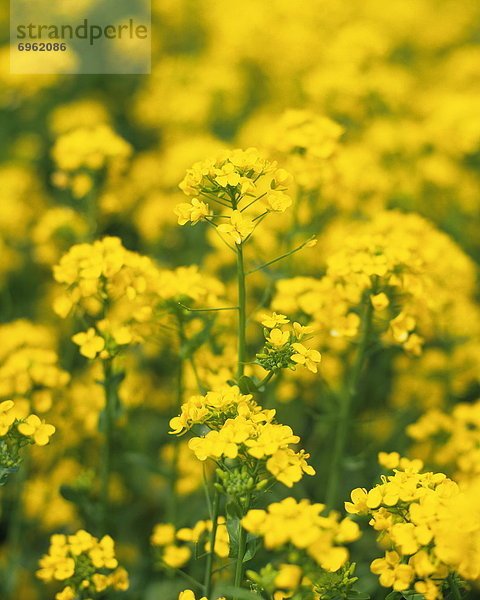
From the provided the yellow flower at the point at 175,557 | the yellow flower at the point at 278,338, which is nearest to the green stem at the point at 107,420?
the yellow flower at the point at 175,557

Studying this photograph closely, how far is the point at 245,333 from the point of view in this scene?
2.27m

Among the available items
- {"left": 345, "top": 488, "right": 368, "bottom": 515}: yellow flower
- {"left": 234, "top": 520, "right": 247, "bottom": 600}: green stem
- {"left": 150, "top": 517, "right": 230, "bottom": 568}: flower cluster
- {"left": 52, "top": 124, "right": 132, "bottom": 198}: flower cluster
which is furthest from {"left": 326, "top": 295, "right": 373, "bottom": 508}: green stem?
{"left": 52, "top": 124, "right": 132, "bottom": 198}: flower cluster

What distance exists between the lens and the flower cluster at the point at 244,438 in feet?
5.34

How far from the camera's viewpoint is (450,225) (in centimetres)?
406

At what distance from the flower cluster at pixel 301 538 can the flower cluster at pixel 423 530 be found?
188mm

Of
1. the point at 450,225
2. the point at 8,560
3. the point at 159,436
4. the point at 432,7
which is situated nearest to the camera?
the point at 8,560

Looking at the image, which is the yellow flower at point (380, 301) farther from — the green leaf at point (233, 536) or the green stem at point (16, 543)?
the green stem at point (16, 543)

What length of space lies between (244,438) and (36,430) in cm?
70

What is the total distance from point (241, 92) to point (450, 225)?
2177 mm

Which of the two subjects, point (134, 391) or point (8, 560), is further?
point (134, 391)

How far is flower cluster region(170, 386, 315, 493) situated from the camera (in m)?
1.63

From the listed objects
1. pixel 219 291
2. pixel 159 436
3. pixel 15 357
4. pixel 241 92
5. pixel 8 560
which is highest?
pixel 241 92

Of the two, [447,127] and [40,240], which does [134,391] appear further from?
[447,127]

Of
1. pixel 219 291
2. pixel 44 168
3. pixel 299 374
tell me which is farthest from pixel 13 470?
pixel 44 168
